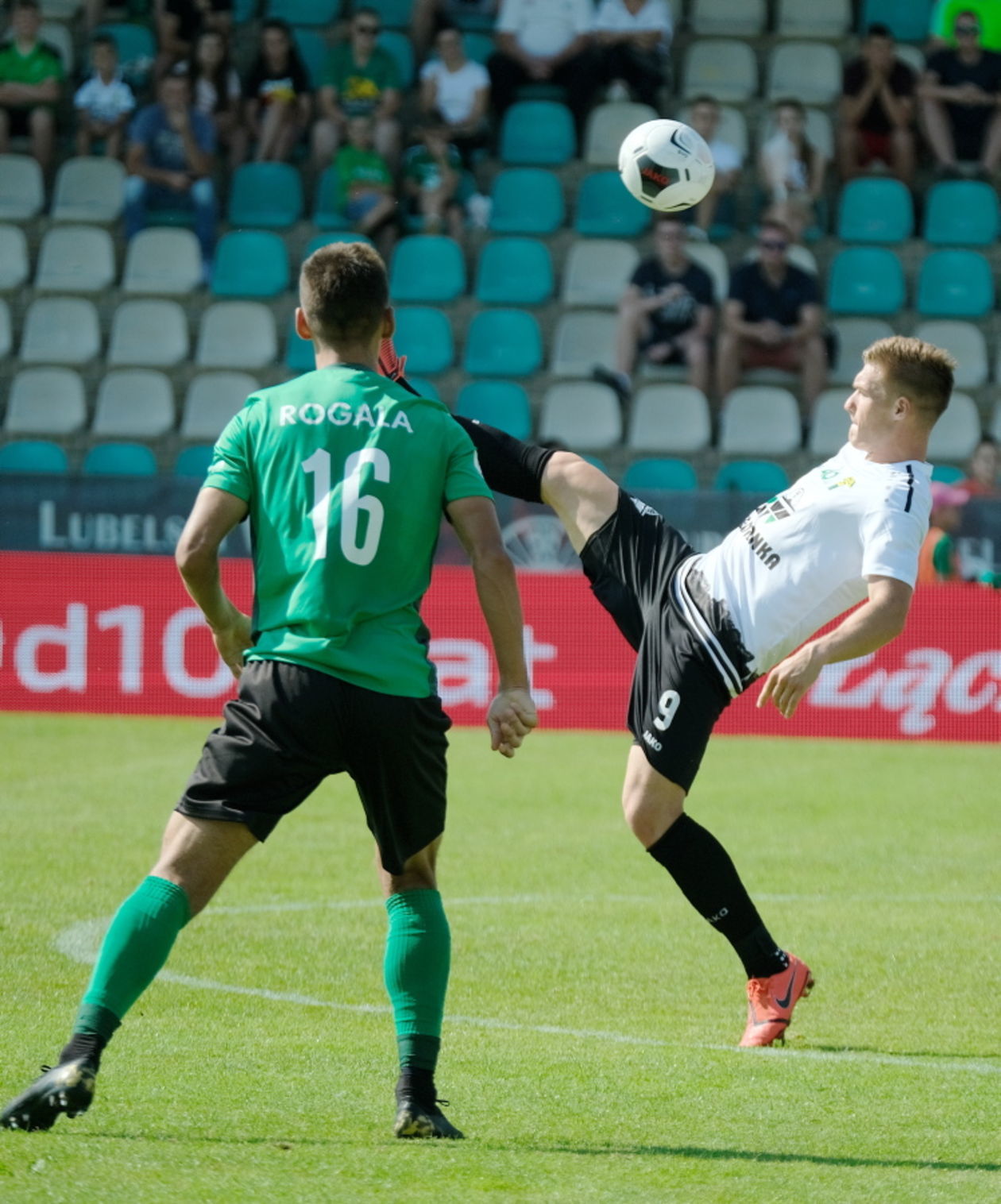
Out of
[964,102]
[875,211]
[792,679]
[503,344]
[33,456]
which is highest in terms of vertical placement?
[964,102]

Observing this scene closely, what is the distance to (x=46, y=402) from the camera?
17.5 m

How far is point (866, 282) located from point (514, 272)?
346cm

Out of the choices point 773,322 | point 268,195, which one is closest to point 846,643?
point 773,322

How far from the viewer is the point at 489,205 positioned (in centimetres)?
1869

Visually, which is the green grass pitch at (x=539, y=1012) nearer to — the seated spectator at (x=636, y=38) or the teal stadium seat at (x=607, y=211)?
the teal stadium seat at (x=607, y=211)

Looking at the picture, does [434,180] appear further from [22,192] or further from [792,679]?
[792,679]

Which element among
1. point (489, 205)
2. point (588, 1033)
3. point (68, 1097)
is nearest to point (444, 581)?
point (489, 205)

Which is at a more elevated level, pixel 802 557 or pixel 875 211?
pixel 875 211

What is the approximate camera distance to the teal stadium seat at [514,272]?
59.7 ft

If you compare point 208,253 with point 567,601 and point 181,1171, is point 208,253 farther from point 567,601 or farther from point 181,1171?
point 181,1171

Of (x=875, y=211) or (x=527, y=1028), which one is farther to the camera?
(x=875, y=211)

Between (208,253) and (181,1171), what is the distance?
15.6 m

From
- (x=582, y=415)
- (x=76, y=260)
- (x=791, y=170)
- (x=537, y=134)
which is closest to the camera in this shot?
(x=582, y=415)

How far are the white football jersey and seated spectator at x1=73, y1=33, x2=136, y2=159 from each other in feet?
47.5
